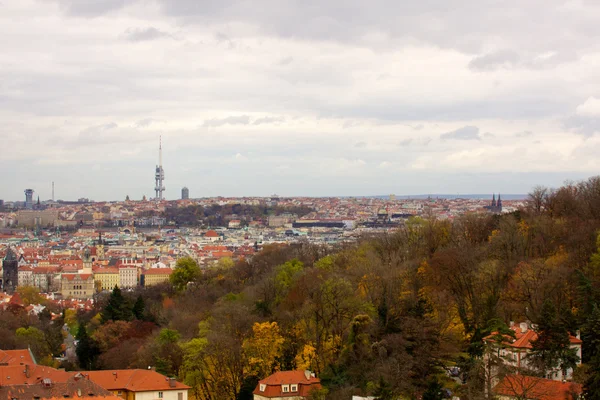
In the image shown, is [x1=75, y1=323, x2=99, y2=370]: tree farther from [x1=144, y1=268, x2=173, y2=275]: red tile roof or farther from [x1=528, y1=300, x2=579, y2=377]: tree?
[x1=144, y1=268, x2=173, y2=275]: red tile roof

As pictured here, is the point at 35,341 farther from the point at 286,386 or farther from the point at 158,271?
the point at 158,271

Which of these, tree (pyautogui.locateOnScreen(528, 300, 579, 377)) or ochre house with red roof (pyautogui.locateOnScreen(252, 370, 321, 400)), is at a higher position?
tree (pyautogui.locateOnScreen(528, 300, 579, 377))

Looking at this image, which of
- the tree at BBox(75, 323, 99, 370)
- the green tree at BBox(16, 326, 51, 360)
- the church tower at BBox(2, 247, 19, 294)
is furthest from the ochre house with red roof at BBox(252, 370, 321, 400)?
the church tower at BBox(2, 247, 19, 294)

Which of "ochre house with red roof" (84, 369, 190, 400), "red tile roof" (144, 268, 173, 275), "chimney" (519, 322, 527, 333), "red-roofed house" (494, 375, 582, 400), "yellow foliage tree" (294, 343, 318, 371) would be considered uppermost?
"chimney" (519, 322, 527, 333)

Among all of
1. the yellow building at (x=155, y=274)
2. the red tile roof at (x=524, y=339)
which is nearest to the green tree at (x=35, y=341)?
the red tile roof at (x=524, y=339)

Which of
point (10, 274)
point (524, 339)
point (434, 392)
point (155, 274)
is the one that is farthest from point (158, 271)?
point (434, 392)

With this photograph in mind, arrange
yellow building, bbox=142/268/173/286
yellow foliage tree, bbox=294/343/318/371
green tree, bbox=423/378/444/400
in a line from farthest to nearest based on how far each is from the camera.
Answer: yellow building, bbox=142/268/173/286 → yellow foliage tree, bbox=294/343/318/371 → green tree, bbox=423/378/444/400
